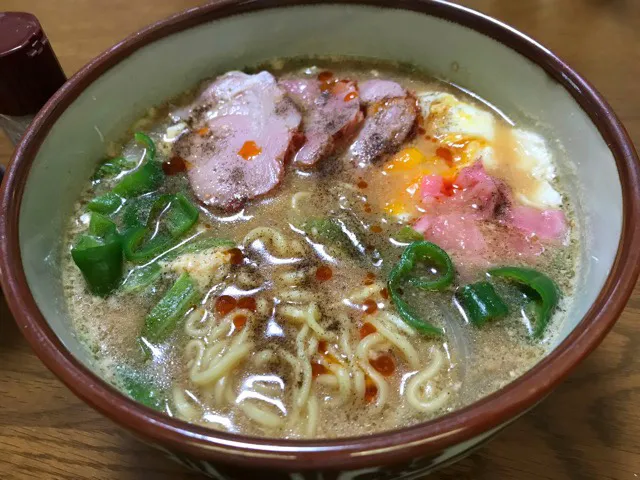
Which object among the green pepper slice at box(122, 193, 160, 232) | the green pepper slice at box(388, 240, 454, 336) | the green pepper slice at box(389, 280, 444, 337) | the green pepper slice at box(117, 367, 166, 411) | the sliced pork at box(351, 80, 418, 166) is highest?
the sliced pork at box(351, 80, 418, 166)

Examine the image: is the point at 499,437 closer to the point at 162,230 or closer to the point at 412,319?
the point at 412,319

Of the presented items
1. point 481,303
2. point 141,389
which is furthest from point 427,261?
point 141,389

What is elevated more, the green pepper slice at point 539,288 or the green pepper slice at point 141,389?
the green pepper slice at point 539,288

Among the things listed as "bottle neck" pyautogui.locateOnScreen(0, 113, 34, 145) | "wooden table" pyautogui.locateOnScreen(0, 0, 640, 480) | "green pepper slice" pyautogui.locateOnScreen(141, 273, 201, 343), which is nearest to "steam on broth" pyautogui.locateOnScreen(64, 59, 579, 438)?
"green pepper slice" pyautogui.locateOnScreen(141, 273, 201, 343)

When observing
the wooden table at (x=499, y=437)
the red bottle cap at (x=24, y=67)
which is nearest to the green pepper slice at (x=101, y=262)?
the wooden table at (x=499, y=437)

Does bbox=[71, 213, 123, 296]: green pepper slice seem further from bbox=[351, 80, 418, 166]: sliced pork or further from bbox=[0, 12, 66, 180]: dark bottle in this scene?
bbox=[351, 80, 418, 166]: sliced pork

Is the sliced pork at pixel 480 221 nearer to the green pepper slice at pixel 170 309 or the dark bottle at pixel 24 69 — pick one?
the green pepper slice at pixel 170 309
